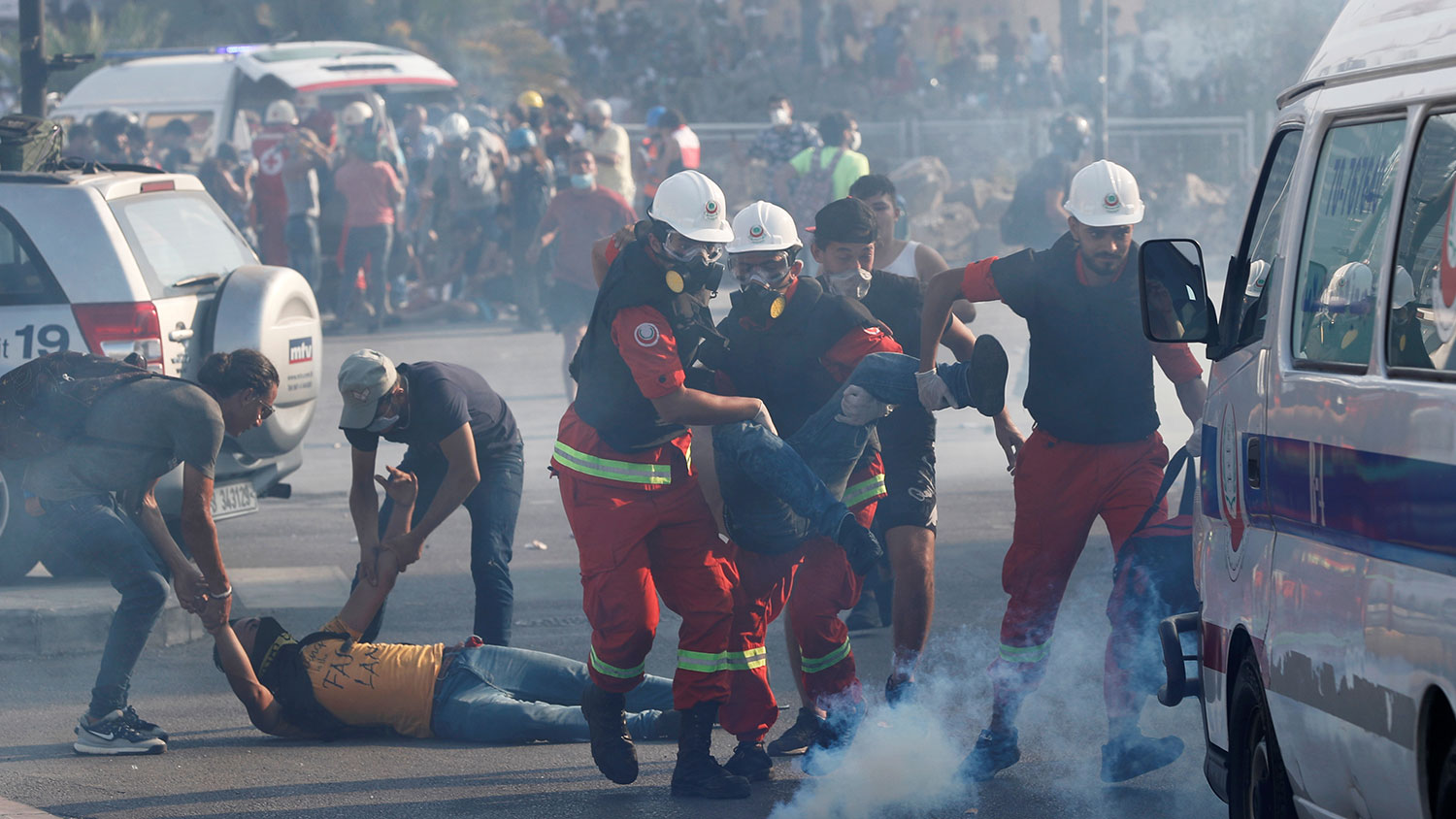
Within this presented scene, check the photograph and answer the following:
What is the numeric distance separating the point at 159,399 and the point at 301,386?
106 inches

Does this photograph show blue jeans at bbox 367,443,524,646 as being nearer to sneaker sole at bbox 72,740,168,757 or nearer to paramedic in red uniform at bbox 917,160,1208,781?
sneaker sole at bbox 72,740,168,757

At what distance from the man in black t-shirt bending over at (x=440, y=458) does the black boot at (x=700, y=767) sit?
1.28 meters

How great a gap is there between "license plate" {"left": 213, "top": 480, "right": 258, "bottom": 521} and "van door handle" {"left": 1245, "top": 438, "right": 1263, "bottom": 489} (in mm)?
5433

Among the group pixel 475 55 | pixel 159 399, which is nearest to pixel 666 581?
pixel 159 399

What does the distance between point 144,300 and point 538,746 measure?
10.4 ft

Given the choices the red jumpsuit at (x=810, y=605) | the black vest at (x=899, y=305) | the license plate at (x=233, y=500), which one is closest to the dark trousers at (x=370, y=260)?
the license plate at (x=233, y=500)

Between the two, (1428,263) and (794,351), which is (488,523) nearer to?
(794,351)

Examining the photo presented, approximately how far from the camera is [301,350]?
8602 millimetres

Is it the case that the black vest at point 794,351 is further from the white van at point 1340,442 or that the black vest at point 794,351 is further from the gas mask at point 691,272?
the white van at point 1340,442

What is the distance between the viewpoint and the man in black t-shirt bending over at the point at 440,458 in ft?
19.8

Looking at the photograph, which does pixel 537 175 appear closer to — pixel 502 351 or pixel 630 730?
pixel 502 351

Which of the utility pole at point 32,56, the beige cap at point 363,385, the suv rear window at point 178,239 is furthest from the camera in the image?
the utility pole at point 32,56

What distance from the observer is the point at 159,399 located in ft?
19.5

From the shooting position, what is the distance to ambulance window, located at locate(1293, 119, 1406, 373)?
137 inches
